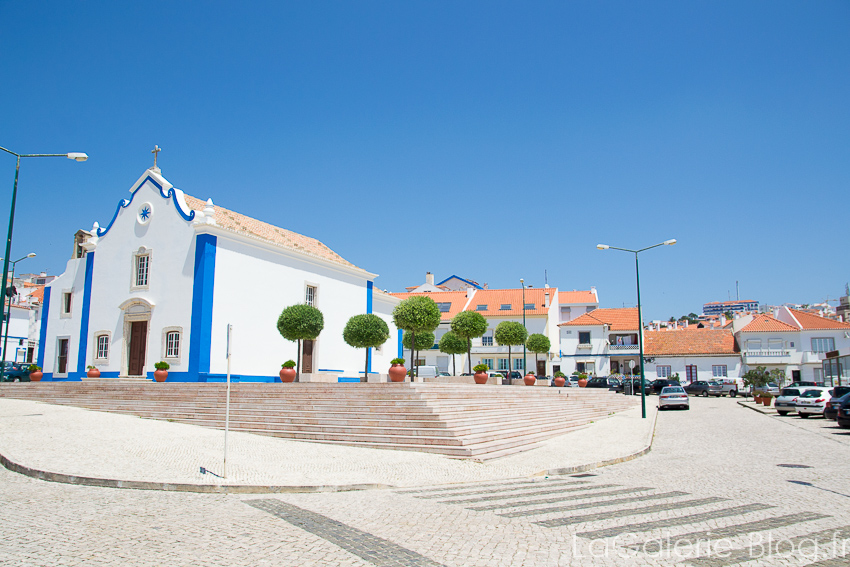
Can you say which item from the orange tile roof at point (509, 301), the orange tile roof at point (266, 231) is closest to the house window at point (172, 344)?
the orange tile roof at point (266, 231)

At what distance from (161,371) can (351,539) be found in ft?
68.7

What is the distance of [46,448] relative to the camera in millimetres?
12602

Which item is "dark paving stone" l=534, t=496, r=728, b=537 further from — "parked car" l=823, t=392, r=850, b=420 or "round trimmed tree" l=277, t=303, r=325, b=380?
"round trimmed tree" l=277, t=303, r=325, b=380

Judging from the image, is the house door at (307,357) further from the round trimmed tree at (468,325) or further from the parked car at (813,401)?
the parked car at (813,401)

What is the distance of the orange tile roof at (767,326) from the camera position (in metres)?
55.9

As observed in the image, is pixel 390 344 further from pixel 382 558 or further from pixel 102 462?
pixel 382 558

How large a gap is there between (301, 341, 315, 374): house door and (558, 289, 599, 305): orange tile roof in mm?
41997

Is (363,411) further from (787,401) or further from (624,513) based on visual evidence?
(787,401)

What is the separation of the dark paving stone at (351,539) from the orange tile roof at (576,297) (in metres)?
62.0

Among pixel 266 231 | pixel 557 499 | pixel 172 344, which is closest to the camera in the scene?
pixel 557 499

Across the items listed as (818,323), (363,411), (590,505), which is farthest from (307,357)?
(818,323)

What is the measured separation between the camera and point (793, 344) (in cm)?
5606

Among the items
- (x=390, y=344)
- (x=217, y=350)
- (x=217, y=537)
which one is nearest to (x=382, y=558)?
(x=217, y=537)


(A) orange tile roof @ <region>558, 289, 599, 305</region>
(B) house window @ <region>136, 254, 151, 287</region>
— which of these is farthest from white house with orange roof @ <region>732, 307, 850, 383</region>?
(B) house window @ <region>136, 254, 151, 287</region>
